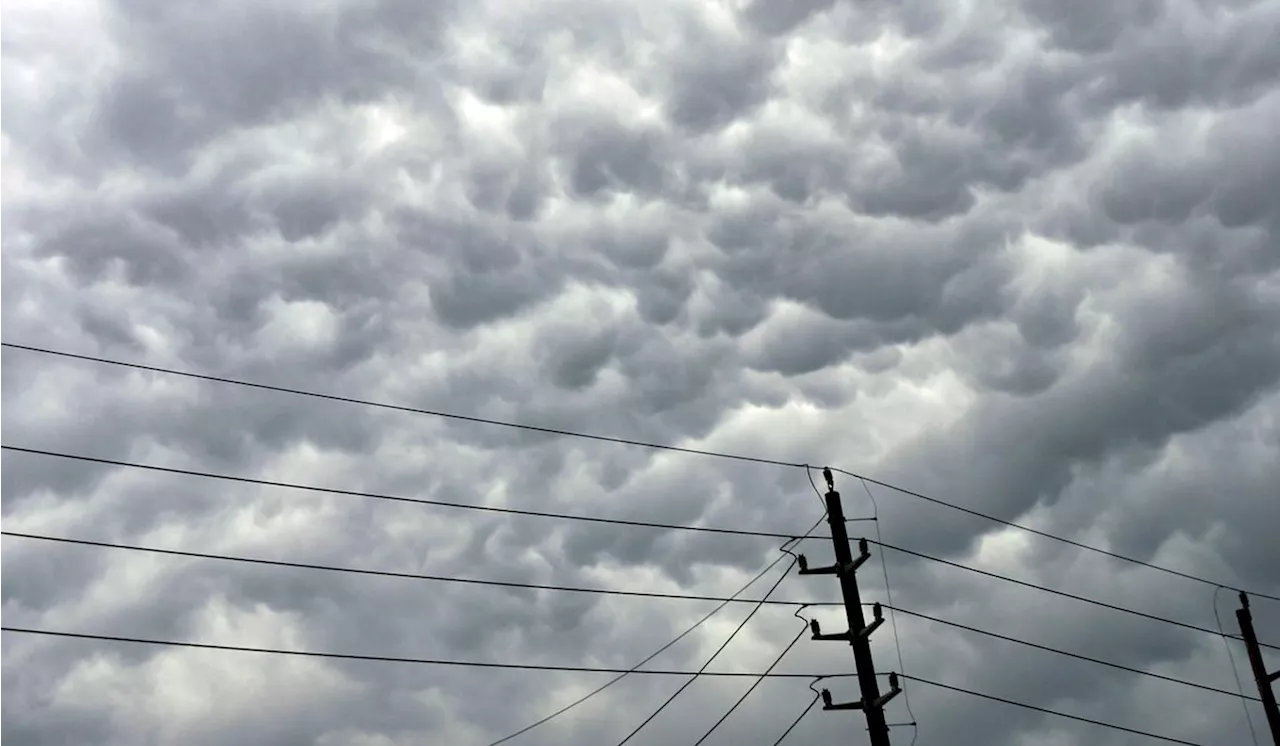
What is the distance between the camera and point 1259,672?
149ft

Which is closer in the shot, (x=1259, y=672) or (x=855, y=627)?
(x=855, y=627)

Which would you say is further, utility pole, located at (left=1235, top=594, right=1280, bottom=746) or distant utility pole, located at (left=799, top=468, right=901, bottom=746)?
utility pole, located at (left=1235, top=594, right=1280, bottom=746)

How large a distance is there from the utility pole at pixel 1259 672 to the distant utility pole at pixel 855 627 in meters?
20.0

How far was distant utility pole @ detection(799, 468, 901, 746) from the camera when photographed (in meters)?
31.5

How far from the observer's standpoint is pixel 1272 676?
148ft

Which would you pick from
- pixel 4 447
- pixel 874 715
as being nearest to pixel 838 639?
pixel 874 715

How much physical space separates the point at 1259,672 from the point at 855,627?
70.1 ft

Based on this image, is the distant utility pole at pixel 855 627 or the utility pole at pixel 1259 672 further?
the utility pole at pixel 1259 672

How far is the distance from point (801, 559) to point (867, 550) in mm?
1909

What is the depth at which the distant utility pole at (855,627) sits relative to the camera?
31531mm

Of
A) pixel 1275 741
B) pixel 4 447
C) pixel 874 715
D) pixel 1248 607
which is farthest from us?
pixel 1248 607

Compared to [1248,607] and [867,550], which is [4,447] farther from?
[1248,607]

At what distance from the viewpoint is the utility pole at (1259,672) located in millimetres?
43875

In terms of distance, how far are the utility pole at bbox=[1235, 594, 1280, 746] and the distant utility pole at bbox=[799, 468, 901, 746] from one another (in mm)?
20035
